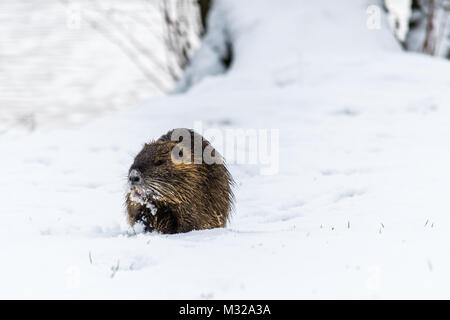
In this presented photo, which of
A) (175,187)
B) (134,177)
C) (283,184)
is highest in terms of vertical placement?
(134,177)

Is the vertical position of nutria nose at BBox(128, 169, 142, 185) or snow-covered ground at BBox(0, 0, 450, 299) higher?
nutria nose at BBox(128, 169, 142, 185)

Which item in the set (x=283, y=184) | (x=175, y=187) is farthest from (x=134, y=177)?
(x=283, y=184)

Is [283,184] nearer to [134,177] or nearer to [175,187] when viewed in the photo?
[175,187]

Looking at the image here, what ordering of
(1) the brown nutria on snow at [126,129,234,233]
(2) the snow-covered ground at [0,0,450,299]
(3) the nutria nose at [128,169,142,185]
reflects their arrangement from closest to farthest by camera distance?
(2) the snow-covered ground at [0,0,450,299] < (3) the nutria nose at [128,169,142,185] < (1) the brown nutria on snow at [126,129,234,233]

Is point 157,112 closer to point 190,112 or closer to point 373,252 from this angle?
point 190,112

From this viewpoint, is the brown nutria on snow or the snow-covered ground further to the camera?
the brown nutria on snow

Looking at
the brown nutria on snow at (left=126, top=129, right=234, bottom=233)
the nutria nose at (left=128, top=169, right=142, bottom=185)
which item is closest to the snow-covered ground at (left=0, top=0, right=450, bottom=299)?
the brown nutria on snow at (left=126, top=129, right=234, bottom=233)

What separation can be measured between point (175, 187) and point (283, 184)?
5.11 ft

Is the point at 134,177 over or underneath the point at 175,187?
over

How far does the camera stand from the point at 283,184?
4.64m

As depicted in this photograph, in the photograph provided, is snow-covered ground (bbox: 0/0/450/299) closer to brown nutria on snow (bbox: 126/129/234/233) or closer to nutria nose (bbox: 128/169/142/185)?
brown nutria on snow (bbox: 126/129/234/233)

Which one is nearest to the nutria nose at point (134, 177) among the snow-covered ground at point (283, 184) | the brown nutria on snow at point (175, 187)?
the brown nutria on snow at point (175, 187)

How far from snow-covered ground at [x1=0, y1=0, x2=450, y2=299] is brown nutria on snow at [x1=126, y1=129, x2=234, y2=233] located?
0.71 ft

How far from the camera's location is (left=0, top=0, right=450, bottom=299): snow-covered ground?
2.43 m
